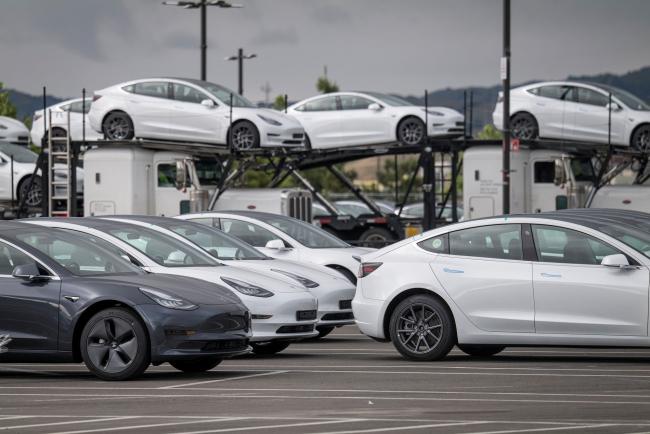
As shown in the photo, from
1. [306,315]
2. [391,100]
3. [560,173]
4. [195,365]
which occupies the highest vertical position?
[391,100]

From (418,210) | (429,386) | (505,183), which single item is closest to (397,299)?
(429,386)

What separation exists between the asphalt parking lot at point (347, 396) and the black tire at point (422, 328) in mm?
191

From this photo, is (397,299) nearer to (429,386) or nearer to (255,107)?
(429,386)

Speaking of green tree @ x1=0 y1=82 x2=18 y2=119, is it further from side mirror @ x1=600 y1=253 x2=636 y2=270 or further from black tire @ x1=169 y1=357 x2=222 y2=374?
side mirror @ x1=600 y1=253 x2=636 y2=270

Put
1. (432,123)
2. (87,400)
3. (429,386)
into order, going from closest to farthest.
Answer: (87,400), (429,386), (432,123)

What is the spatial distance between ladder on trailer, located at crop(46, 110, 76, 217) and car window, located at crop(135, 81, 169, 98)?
162 centimetres

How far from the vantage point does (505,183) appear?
1161 inches

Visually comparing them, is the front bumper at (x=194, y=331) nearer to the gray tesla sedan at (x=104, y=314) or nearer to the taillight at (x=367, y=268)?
the gray tesla sedan at (x=104, y=314)

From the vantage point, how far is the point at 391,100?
1296 inches

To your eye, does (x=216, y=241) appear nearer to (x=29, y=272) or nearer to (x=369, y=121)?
(x=29, y=272)

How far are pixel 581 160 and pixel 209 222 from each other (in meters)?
13.1

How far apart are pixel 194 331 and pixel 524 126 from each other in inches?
827

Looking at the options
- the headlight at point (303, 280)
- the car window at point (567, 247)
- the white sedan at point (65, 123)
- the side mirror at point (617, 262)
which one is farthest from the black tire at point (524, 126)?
the side mirror at point (617, 262)

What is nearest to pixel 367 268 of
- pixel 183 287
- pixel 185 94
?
pixel 183 287
